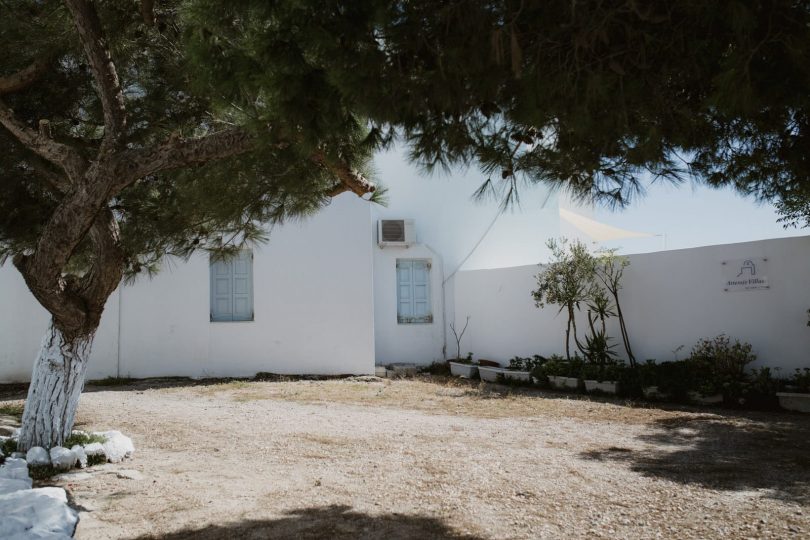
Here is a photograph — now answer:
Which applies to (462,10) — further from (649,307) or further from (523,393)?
(649,307)

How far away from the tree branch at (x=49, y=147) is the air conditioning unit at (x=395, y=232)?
22.2 feet

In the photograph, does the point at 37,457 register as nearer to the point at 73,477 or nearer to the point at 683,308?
the point at 73,477

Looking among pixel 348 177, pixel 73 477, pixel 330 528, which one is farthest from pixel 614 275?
pixel 73 477

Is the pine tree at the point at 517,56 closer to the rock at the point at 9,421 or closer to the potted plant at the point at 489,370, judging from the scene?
the rock at the point at 9,421

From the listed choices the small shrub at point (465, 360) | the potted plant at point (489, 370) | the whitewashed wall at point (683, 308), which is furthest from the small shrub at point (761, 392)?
the small shrub at point (465, 360)

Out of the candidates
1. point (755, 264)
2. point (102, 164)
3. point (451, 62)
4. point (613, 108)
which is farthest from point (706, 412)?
point (102, 164)

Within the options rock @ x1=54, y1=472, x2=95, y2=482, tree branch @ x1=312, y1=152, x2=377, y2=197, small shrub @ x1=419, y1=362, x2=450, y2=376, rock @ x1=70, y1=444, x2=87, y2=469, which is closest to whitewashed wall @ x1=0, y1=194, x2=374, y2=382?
small shrub @ x1=419, y1=362, x2=450, y2=376

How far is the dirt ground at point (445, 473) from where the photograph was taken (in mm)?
3254

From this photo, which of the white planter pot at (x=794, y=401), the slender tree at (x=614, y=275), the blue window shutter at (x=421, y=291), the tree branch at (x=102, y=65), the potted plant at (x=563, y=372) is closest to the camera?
the tree branch at (x=102, y=65)

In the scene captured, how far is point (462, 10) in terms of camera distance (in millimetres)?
2316

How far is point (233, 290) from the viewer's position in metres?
10.0

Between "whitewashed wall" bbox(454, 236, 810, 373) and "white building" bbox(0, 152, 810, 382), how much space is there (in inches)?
0.8

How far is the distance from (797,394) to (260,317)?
7.35 m

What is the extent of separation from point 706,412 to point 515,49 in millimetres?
6027
